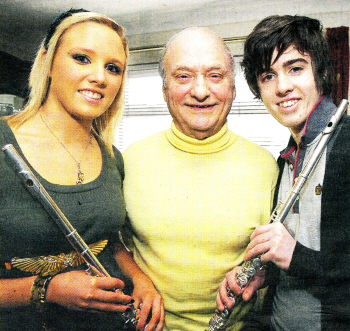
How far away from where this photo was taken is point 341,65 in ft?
1.85

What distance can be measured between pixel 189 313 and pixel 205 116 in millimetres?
402

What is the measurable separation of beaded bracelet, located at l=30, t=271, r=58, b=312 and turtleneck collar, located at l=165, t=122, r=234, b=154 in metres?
0.35

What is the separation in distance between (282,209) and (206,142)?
0.68 feet

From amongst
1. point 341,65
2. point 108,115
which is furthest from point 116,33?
point 341,65

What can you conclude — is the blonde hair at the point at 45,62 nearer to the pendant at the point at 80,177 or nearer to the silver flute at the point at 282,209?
the pendant at the point at 80,177

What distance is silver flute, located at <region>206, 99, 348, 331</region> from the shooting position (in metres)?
0.49

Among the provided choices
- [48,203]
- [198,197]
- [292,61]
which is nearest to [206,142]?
[198,197]

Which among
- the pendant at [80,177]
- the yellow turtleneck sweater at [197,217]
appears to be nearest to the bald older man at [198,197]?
the yellow turtleneck sweater at [197,217]

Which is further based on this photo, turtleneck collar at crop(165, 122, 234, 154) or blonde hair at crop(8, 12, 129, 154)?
turtleneck collar at crop(165, 122, 234, 154)

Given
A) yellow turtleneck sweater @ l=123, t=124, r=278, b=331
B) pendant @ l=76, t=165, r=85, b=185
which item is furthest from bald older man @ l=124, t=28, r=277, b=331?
pendant @ l=76, t=165, r=85, b=185

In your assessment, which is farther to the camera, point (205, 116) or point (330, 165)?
point (205, 116)

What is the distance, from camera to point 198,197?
0.59m

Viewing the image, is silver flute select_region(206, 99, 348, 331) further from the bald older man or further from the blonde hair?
the blonde hair

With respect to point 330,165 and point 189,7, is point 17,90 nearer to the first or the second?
point 189,7
